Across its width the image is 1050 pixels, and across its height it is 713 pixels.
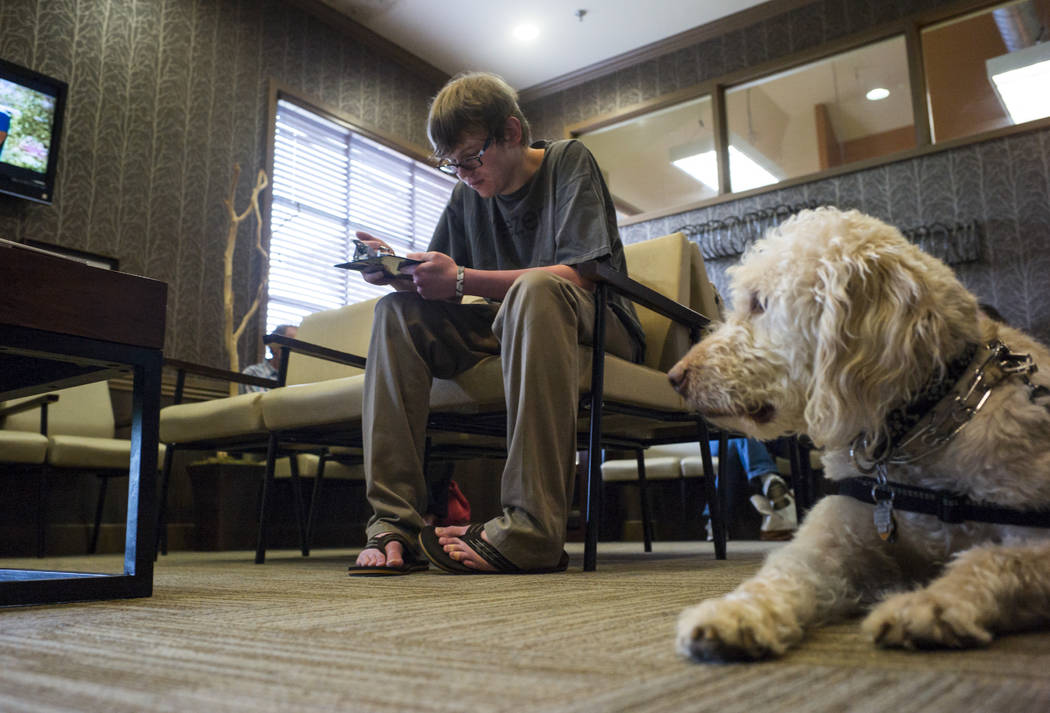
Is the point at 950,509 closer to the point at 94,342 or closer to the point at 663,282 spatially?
the point at 94,342

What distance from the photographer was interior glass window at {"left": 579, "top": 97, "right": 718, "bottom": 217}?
6008mm

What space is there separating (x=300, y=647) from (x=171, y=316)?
3.97 meters

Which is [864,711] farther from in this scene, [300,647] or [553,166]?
[553,166]

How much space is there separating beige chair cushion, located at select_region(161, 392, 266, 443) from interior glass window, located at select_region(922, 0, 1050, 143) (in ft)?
15.1

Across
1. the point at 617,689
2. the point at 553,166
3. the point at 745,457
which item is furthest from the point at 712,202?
the point at 617,689

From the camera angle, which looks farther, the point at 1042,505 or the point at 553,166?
the point at 553,166

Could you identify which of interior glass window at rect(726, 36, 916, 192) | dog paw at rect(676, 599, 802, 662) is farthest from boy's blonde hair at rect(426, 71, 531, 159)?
interior glass window at rect(726, 36, 916, 192)

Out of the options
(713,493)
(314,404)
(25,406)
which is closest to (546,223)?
(314,404)

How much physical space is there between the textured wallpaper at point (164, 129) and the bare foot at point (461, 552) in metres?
3.16

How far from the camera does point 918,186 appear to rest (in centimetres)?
499

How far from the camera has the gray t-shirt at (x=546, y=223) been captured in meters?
1.79

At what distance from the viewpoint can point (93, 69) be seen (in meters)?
4.17

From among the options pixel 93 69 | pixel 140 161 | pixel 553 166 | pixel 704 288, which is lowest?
pixel 704 288

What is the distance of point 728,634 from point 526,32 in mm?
5818
